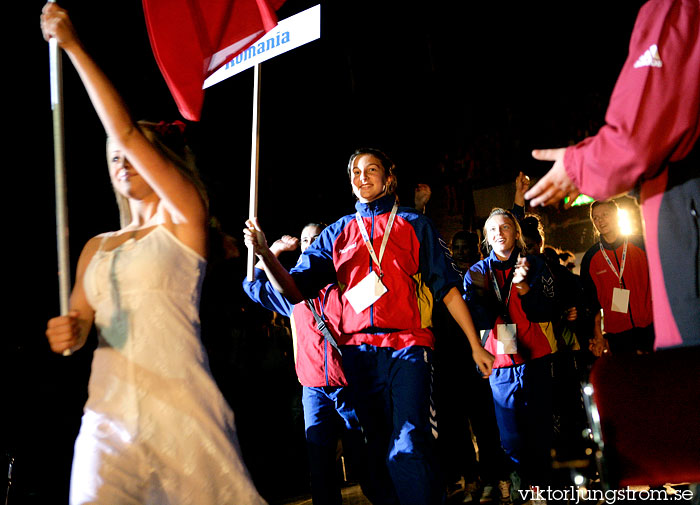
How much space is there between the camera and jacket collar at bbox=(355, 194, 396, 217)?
3.40 metres

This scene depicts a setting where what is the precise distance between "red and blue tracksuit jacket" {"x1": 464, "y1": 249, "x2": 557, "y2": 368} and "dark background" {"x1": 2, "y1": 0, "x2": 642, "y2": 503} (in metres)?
2.78

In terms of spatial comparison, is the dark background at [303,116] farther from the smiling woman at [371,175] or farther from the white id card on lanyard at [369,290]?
the white id card on lanyard at [369,290]

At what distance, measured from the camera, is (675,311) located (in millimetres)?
1751

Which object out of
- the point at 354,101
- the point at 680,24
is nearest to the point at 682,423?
the point at 680,24

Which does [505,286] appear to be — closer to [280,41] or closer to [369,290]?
[369,290]

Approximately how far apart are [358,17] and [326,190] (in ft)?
8.55

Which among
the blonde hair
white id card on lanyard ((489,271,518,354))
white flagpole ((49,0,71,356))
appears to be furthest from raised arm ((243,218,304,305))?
white id card on lanyard ((489,271,518,354))

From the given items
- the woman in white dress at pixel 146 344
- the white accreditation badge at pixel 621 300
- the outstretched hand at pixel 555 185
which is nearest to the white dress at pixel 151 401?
the woman in white dress at pixel 146 344

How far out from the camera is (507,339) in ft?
14.0

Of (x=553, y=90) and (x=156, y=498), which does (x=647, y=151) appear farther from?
(x=553, y=90)

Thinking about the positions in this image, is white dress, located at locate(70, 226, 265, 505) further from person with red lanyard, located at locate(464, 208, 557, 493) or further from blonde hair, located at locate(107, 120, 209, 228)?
person with red lanyard, located at locate(464, 208, 557, 493)

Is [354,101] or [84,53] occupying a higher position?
[354,101]

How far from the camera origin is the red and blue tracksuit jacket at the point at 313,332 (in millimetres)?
3697

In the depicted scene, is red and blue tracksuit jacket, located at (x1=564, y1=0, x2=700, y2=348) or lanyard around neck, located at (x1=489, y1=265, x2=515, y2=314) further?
lanyard around neck, located at (x1=489, y1=265, x2=515, y2=314)
